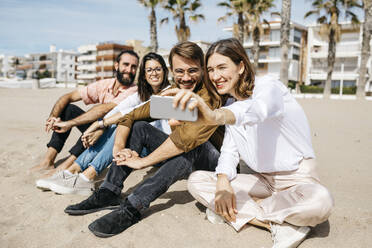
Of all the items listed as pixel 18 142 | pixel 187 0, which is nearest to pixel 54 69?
pixel 187 0

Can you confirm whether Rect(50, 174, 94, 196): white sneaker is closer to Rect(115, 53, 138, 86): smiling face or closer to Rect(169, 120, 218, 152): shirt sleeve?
Rect(169, 120, 218, 152): shirt sleeve

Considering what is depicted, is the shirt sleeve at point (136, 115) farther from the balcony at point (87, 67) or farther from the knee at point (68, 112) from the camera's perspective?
the balcony at point (87, 67)

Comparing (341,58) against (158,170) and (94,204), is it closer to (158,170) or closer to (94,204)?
(158,170)

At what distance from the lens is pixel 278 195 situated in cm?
208

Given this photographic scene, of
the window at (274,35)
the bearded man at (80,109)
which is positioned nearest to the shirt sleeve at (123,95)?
the bearded man at (80,109)

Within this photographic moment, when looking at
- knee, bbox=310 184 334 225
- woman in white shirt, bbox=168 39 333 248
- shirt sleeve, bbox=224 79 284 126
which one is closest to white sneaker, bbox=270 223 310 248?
woman in white shirt, bbox=168 39 333 248

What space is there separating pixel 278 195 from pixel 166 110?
1.16m

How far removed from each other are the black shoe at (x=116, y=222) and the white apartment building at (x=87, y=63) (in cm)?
6969

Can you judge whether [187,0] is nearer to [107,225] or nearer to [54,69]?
[107,225]

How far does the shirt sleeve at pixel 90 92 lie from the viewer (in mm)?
3760

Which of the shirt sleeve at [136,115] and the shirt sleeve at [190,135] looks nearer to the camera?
the shirt sleeve at [190,135]

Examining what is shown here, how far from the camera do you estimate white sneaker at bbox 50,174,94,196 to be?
2.80 metres

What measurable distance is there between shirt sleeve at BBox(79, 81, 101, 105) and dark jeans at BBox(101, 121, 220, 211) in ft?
4.60

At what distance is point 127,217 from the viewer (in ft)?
7.11
